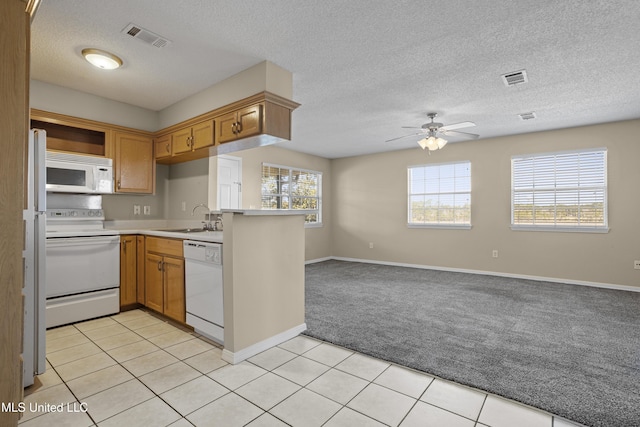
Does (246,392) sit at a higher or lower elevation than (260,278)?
lower

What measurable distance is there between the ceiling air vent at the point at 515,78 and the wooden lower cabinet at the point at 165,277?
3546 mm

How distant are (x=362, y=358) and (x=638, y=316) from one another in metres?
3.26

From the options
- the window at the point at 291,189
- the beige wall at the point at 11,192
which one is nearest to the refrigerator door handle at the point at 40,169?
the beige wall at the point at 11,192

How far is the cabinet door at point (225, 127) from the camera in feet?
10.4

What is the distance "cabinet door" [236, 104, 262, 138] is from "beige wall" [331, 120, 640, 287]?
4.33 metres

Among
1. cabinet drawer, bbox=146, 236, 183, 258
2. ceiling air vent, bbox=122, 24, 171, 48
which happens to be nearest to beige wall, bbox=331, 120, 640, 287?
cabinet drawer, bbox=146, 236, 183, 258

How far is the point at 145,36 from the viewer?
249cm

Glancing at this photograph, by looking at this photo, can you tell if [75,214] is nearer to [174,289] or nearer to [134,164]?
[134,164]

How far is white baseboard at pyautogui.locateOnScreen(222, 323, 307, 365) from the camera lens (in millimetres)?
2402

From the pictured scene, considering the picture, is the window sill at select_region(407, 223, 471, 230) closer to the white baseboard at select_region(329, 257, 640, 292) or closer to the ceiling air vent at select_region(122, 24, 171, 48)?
the white baseboard at select_region(329, 257, 640, 292)

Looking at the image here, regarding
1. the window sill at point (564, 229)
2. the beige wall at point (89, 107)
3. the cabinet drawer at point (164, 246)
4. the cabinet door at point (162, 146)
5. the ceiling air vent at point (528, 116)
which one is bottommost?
the cabinet drawer at point (164, 246)

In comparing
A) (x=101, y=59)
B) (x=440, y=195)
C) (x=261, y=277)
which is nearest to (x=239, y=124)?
(x=101, y=59)

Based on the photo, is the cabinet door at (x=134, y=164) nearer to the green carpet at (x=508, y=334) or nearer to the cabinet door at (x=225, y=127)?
the cabinet door at (x=225, y=127)

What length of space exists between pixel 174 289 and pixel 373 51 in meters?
2.81
